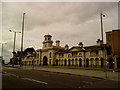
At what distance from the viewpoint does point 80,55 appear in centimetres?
6181

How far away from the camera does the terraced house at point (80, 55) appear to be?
151 ft

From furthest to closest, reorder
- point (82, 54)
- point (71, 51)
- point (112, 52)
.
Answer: point (71, 51)
point (82, 54)
point (112, 52)

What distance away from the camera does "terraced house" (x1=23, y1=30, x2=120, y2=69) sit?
46006 mm

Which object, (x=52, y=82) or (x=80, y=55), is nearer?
(x=52, y=82)

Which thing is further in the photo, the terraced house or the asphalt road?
the terraced house

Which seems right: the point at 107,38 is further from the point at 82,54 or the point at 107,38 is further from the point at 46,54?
the point at 46,54

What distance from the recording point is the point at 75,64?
6281 cm

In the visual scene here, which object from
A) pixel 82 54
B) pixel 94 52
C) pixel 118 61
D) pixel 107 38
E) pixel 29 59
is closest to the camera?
pixel 118 61

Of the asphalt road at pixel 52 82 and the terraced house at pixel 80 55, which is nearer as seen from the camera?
the asphalt road at pixel 52 82

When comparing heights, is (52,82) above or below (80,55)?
below

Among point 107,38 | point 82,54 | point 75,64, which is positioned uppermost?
point 107,38

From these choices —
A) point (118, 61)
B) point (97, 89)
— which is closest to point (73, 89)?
point (97, 89)

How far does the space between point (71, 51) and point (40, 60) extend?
24.2 metres

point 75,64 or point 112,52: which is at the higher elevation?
point 112,52
